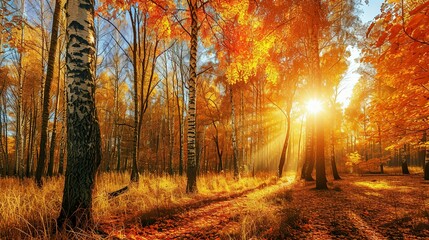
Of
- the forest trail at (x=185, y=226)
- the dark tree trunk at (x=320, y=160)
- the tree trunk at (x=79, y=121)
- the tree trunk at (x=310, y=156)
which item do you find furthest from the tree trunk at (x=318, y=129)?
the tree trunk at (x=79, y=121)

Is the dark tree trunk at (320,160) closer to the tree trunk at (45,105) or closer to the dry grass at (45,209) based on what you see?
the dry grass at (45,209)

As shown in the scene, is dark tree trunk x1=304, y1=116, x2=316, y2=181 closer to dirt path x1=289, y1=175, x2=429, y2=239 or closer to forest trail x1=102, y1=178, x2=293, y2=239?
dirt path x1=289, y1=175, x2=429, y2=239

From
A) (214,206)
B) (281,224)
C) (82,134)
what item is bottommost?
(214,206)

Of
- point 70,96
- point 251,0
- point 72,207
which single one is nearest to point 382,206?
point 72,207

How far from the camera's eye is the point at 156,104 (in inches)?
1134

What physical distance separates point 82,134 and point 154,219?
189 centimetres

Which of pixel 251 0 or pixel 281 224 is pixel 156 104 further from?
pixel 281 224

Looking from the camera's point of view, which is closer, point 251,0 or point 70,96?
point 70,96

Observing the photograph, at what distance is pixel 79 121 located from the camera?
2.46 meters

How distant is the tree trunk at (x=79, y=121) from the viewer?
2.39m

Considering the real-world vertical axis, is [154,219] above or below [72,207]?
below

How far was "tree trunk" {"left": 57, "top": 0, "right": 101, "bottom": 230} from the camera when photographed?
239 cm

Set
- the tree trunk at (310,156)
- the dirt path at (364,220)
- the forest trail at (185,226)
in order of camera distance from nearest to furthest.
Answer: the forest trail at (185,226), the dirt path at (364,220), the tree trunk at (310,156)

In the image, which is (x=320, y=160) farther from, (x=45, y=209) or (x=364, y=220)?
(x=45, y=209)
